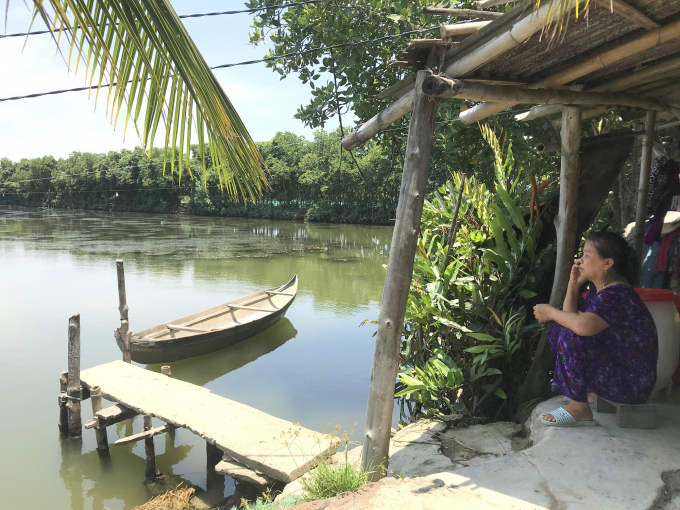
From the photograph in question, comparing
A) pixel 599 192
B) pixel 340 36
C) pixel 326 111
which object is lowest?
pixel 599 192

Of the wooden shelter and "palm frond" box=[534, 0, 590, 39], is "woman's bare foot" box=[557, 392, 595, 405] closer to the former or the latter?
the wooden shelter

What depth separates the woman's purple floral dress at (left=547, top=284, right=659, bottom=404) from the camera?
2.76 m

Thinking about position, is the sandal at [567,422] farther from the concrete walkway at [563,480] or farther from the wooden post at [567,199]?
the wooden post at [567,199]

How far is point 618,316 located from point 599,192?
1492mm

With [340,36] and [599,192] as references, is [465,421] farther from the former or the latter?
[340,36]

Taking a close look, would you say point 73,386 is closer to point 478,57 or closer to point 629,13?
point 478,57

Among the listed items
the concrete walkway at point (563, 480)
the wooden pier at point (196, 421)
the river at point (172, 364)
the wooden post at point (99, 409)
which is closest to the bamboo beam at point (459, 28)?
the concrete walkway at point (563, 480)

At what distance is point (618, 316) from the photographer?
2762 millimetres

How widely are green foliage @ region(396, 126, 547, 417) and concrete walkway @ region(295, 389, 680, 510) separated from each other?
90 cm

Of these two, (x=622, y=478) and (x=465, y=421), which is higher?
(x=622, y=478)

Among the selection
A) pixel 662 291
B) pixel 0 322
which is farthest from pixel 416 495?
pixel 0 322

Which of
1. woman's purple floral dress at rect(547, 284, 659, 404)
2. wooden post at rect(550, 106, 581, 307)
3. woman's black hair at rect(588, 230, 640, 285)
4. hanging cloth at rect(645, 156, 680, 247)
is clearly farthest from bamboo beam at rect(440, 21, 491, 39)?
hanging cloth at rect(645, 156, 680, 247)

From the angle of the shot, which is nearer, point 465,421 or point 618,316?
point 618,316

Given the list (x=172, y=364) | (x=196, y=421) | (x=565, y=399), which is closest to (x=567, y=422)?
(x=565, y=399)
